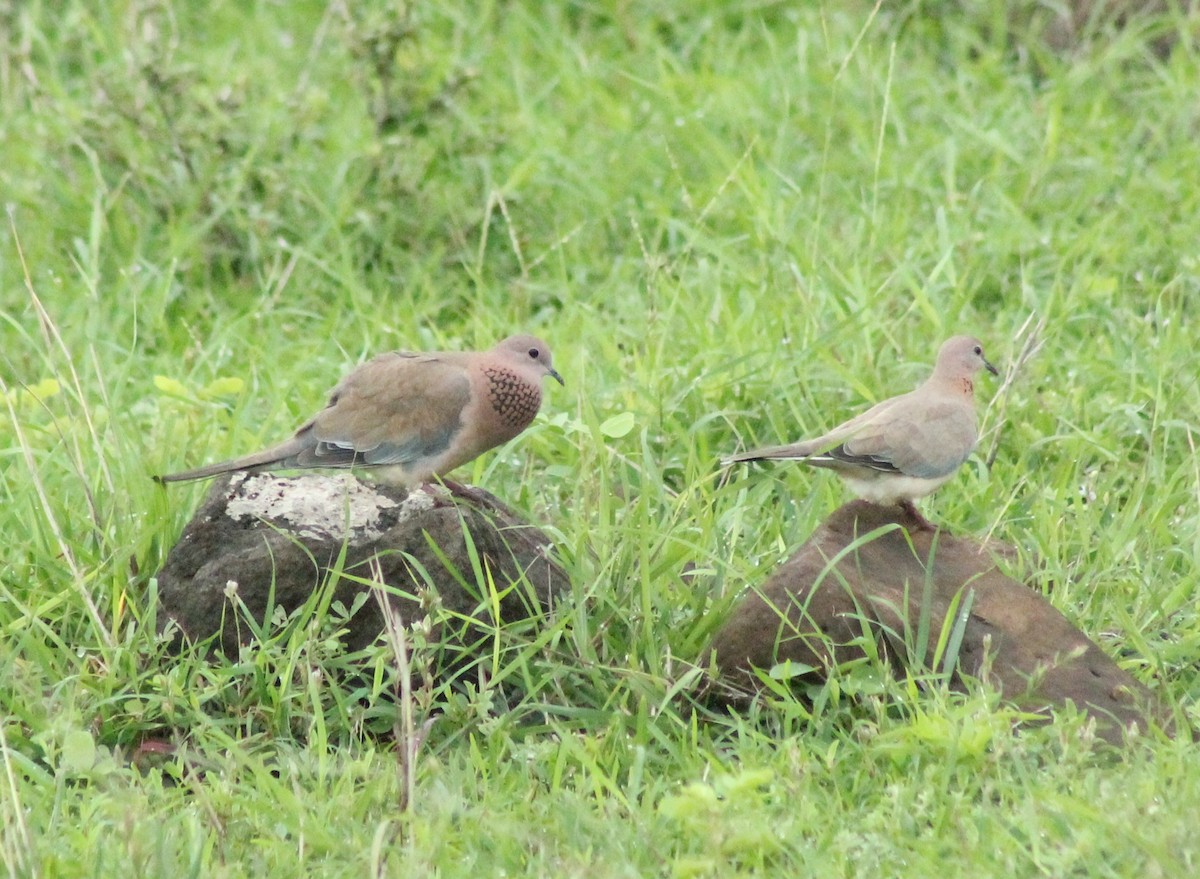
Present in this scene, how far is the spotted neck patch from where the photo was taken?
4.55 meters

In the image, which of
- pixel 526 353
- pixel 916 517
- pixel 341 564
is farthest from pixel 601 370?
pixel 341 564

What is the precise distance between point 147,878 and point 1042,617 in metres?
2.15

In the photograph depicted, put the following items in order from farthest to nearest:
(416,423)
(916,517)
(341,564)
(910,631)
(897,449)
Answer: (416,423) → (916,517) → (897,449) → (341,564) → (910,631)

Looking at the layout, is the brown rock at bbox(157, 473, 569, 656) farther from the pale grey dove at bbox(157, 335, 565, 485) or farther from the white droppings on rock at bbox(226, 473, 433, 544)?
the pale grey dove at bbox(157, 335, 565, 485)

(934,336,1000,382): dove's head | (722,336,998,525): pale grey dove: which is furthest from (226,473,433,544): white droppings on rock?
(934,336,1000,382): dove's head

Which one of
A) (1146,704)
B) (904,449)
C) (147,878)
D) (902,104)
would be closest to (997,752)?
(1146,704)

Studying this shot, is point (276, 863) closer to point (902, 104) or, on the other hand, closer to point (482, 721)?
point (482, 721)

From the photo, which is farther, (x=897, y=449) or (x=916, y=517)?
(x=916, y=517)

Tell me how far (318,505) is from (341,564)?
1.07 ft

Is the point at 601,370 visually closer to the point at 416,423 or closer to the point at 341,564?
the point at 416,423

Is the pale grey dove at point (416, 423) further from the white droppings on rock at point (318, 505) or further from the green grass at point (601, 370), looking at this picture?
the green grass at point (601, 370)

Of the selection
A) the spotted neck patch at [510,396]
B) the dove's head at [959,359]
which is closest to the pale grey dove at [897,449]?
the dove's head at [959,359]

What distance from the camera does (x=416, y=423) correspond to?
4555 mm

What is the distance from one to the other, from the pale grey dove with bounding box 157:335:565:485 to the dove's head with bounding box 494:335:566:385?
0.24 feet
